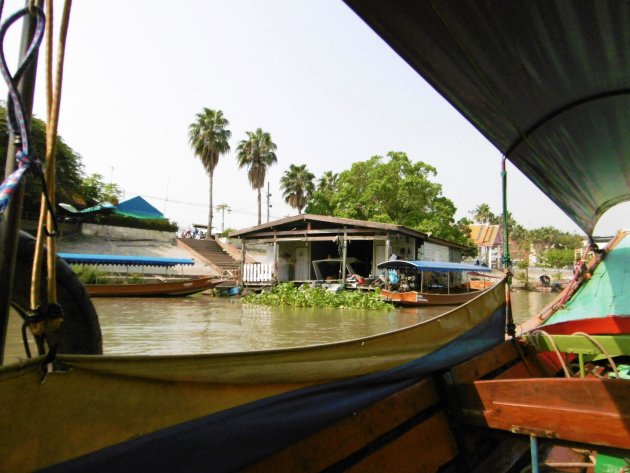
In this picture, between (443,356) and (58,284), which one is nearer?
(58,284)

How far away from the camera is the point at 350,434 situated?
1.74 m

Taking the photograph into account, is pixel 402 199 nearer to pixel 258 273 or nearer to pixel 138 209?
pixel 258 273

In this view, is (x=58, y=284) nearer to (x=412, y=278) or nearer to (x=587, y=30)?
(x=587, y=30)

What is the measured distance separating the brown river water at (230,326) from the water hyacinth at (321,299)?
58 cm

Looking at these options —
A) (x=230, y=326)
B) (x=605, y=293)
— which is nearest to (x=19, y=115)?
(x=605, y=293)

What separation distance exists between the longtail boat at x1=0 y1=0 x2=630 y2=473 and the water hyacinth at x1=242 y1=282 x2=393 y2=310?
12817 millimetres

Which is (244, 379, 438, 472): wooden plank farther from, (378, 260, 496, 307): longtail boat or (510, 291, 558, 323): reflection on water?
(378, 260, 496, 307): longtail boat

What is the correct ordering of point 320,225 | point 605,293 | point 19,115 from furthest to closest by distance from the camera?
point 320,225 → point 605,293 → point 19,115

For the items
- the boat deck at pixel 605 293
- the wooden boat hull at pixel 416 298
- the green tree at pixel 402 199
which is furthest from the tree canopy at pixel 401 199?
the boat deck at pixel 605 293

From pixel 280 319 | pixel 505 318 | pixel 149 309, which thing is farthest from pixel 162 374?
pixel 149 309

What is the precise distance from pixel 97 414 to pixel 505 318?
119 inches

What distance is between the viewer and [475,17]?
5.54 feet

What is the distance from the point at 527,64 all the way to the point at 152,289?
19073mm

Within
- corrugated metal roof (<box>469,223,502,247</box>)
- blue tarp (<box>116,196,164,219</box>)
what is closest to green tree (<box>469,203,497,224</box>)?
corrugated metal roof (<box>469,223,502,247</box>)
